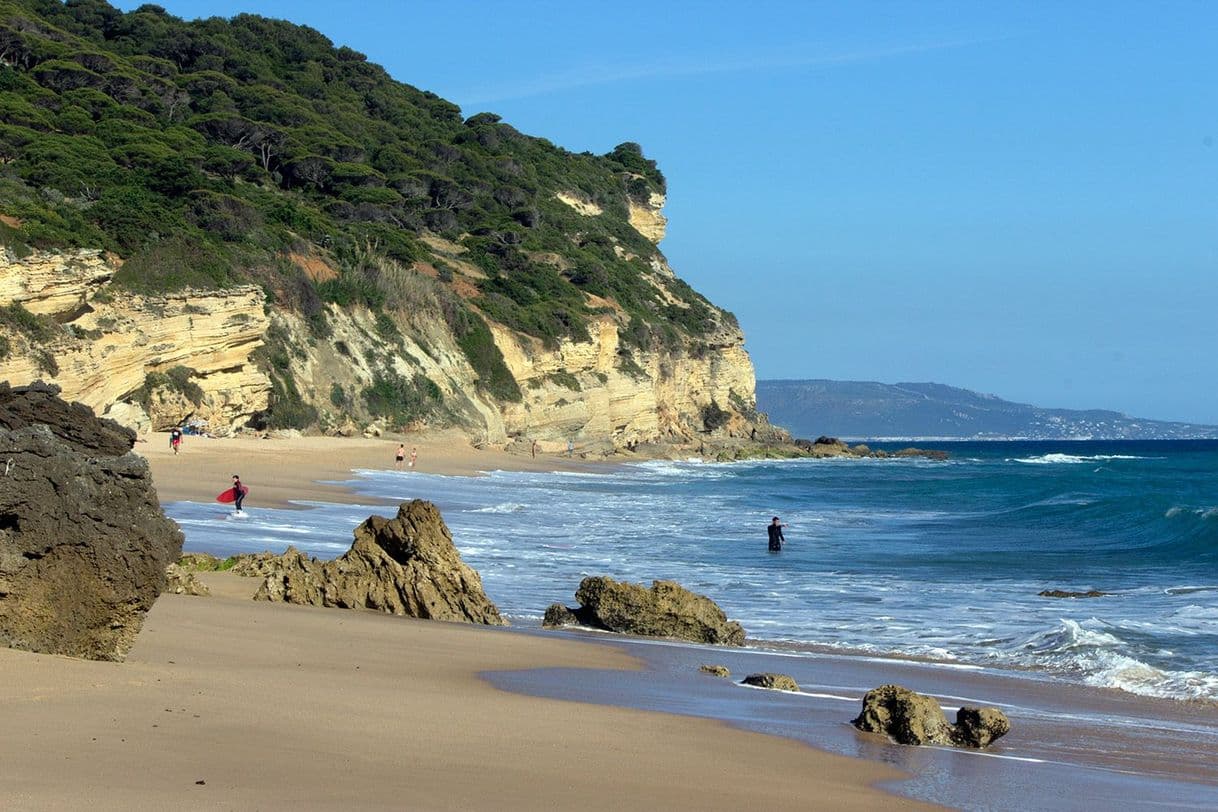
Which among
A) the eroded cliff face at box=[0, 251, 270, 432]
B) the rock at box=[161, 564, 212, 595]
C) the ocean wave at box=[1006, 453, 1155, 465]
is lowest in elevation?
the rock at box=[161, 564, 212, 595]

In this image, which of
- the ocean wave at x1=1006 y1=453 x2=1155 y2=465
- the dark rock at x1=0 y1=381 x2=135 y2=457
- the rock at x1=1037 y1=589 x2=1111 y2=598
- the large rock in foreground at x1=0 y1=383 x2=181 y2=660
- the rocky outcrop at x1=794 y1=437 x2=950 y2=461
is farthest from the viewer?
the ocean wave at x1=1006 y1=453 x2=1155 y2=465

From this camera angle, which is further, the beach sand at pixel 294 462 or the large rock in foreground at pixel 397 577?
the beach sand at pixel 294 462

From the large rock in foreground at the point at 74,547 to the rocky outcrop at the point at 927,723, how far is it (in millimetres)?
4165

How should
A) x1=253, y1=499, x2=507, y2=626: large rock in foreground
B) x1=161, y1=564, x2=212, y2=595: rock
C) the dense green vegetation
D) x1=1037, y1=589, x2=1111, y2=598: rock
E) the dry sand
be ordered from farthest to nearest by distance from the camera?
1. the dense green vegetation
2. x1=1037, y1=589, x2=1111, y2=598: rock
3. x1=253, y1=499, x2=507, y2=626: large rock in foreground
4. x1=161, y1=564, x2=212, y2=595: rock
5. the dry sand

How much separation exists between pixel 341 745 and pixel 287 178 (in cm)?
6294

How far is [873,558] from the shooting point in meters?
22.0

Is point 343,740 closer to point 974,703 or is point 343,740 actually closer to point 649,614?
point 974,703

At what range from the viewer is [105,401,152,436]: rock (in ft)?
114

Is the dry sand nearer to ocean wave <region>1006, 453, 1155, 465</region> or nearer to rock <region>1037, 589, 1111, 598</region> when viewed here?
rock <region>1037, 589, 1111, 598</region>

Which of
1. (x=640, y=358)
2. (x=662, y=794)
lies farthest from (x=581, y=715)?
(x=640, y=358)

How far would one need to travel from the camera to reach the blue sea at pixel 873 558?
12672 mm

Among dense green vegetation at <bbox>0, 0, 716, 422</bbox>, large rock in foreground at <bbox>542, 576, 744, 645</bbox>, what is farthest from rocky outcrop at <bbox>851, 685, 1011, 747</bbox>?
dense green vegetation at <bbox>0, 0, 716, 422</bbox>

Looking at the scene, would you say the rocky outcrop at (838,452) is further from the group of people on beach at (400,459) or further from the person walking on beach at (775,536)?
the person walking on beach at (775,536)

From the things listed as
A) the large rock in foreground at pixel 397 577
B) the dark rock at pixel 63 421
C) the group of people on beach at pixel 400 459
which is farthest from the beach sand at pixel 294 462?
the dark rock at pixel 63 421
